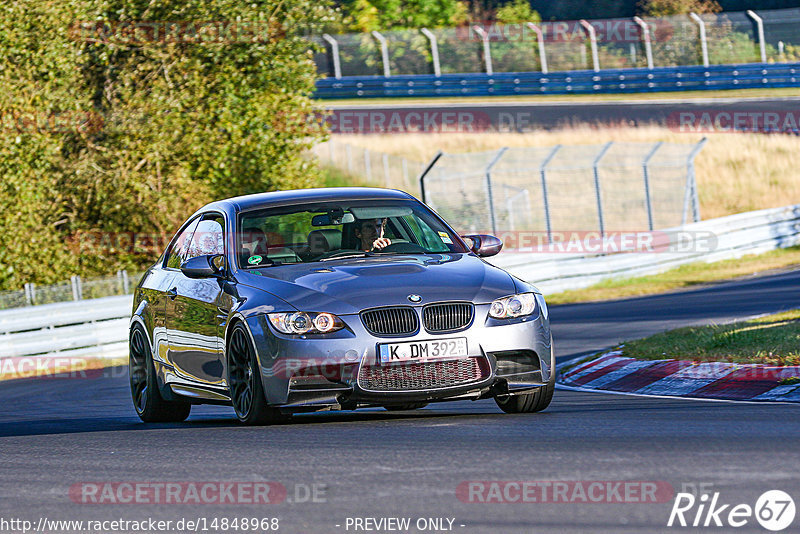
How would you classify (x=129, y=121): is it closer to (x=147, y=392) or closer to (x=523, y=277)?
(x=523, y=277)

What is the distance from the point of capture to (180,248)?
10781mm

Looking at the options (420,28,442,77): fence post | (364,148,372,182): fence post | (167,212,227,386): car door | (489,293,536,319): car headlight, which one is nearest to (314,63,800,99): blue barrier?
(420,28,442,77): fence post

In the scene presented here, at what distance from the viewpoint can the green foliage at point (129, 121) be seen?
81.0 ft

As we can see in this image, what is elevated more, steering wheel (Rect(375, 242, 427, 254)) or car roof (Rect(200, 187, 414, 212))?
car roof (Rect(200, 187, 414, 212))

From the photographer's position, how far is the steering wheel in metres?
9.55

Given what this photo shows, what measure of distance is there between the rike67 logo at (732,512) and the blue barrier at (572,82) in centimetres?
4175

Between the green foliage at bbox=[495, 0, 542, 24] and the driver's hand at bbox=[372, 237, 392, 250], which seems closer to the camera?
the driver's hand at bbox=[372, 237, 392, 250]

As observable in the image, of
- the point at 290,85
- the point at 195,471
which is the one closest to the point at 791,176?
the point at 290,85

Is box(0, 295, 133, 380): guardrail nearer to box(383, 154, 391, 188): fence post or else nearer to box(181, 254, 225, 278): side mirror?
box(181, 254, 225, 278): side mirror

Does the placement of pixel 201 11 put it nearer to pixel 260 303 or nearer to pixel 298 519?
pixel 260 303

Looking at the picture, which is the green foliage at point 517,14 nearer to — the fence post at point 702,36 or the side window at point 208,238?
the fence post at point 702,36

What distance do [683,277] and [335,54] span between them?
95.3 ft

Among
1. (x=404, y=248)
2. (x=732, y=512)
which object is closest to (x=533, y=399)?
(x=404, y=248)

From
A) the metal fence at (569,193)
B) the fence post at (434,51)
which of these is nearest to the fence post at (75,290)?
the metal fence at (569,193)
